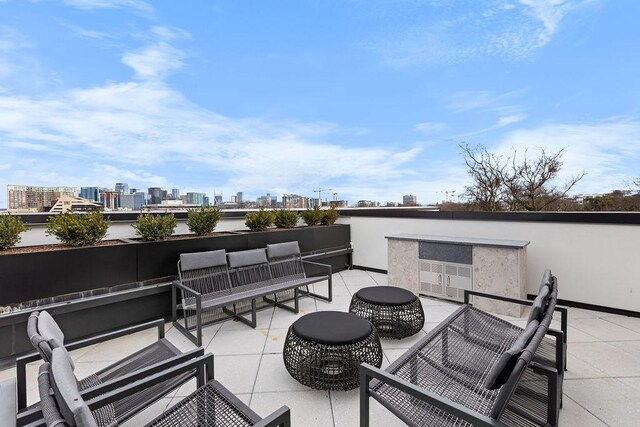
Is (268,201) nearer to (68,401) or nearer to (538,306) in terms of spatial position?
(538,306)

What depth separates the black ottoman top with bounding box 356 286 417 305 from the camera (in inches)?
115

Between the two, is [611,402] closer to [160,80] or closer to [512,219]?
[512,219]

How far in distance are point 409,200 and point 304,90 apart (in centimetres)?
455

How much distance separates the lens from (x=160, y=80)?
579 cm

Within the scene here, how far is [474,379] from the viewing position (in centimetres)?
168

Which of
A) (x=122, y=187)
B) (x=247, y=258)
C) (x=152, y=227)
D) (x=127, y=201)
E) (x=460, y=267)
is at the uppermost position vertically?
(x=122, y=187)

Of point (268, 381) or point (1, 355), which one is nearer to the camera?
point (268, 381)

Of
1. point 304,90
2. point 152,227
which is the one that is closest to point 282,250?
point 152,227

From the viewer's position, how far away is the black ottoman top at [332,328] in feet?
6.92

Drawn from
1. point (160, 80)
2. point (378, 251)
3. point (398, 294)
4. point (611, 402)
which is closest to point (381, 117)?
point (378, 251)

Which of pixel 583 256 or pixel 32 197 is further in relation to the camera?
pixel 583 256

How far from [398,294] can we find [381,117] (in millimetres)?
6761

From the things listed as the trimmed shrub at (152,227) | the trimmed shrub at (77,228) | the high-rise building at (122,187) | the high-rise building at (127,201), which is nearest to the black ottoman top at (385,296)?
the trimmed shrub at (152,227)

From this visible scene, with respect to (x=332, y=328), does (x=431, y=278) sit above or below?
below
